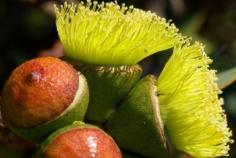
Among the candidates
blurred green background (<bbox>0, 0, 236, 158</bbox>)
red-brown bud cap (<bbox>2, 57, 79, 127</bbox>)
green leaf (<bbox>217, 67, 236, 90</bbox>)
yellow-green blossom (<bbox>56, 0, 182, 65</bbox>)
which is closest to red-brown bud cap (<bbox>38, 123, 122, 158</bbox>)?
red-brown bud cap (<bbox>2, 57, 79, 127</bbox>)

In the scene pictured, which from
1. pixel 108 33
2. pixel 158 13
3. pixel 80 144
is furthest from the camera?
pixel 158 13

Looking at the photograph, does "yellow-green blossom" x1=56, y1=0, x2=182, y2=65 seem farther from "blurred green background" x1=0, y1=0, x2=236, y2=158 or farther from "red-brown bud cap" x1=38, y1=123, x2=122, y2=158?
"blurred green background" x1=0, y1=0, x2=236, y2=158

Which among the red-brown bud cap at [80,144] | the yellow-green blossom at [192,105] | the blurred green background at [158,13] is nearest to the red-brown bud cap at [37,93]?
the red-brown bud cap at [80,144]

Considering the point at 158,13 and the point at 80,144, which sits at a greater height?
the point at 158,13

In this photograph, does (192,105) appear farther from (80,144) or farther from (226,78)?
(226,78)

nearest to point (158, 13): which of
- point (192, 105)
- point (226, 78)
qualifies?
point (226, 78)

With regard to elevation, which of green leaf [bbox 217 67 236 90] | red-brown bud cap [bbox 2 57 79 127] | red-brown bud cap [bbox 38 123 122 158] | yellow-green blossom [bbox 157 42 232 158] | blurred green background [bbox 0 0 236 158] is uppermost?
blurred green background [bbox 0 0 236 158]
